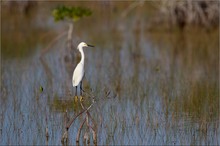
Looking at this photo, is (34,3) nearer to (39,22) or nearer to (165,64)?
(39,22)

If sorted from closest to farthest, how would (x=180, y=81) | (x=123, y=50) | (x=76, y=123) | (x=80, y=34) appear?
(x=76, y=123) < (x=180, y=81) < (x=123, y=50) < (x=80, y=34)

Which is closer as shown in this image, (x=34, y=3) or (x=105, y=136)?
(x=105, y=136)

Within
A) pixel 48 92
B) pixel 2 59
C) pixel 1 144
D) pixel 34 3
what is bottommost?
pixel 1 144

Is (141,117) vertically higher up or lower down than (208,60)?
lower down

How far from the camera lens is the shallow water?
9.50 m

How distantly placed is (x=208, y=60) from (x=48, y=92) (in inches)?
242

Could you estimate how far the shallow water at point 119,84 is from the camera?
950 centimetres

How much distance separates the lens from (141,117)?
10.3 metres

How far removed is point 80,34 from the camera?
71.4 feet

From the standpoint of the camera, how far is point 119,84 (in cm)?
1340

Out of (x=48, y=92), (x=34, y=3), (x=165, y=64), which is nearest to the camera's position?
(x=48, y=92)

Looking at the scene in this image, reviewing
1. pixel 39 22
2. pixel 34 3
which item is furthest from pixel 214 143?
pixel 34 3

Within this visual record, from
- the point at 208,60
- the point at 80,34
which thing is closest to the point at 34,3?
the point at 80,34

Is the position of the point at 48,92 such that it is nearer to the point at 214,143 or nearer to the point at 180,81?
the point at 180,81
